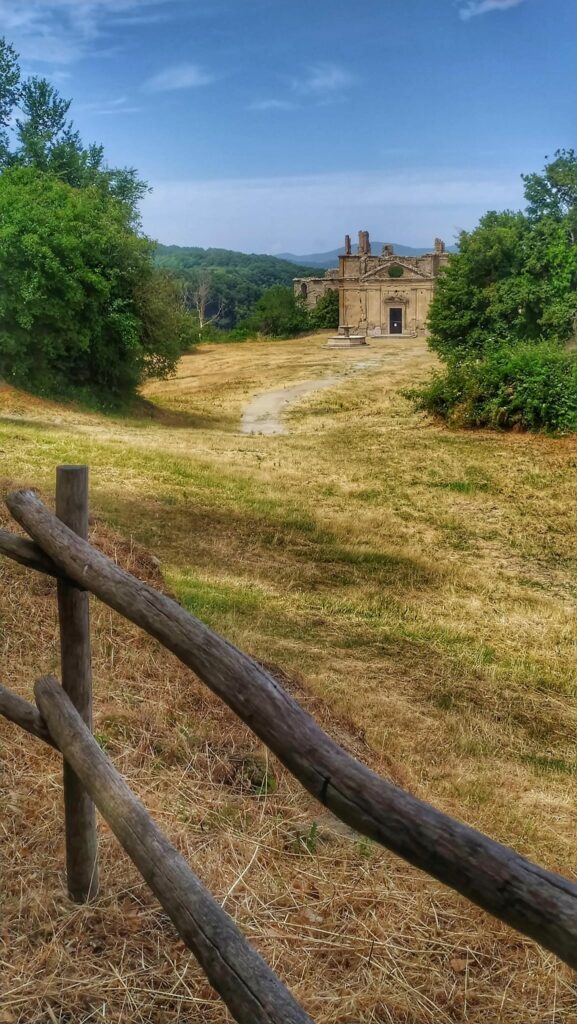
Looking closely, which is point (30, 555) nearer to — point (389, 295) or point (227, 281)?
point (389, 295)

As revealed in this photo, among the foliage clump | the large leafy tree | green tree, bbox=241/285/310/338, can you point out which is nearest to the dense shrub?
the large leafy tree

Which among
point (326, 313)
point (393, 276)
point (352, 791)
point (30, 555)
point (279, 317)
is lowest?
point (352, 791)

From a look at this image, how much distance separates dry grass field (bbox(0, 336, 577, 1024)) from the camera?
10.1 feet

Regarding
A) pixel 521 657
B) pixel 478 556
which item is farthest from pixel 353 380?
pixel 521 657

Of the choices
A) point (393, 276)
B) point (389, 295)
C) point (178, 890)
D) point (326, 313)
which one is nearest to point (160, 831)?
point (178, 890)

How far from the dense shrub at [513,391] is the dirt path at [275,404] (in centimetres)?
400

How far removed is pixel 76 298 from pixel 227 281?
76.9 m

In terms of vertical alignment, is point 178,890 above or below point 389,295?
below

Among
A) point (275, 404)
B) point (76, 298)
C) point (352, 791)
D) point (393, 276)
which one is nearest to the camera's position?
point (352, 791)

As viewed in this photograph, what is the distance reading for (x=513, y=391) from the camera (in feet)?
71.5

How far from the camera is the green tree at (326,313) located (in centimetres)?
6384

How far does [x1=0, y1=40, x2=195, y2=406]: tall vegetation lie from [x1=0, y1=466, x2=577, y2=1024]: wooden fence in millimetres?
20747

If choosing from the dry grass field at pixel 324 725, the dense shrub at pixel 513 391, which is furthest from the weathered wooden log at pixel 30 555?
the dense shrub at pixel 513 391

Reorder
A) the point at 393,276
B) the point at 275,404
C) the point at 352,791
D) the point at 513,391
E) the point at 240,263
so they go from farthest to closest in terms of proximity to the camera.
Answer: the point at 240,263
the point at 393,276
the point at 275,404
the point at 513,391
the point at 352,791
